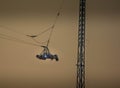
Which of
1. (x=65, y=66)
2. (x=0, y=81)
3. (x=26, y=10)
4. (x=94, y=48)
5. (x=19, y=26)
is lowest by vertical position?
(x=0, y=81)

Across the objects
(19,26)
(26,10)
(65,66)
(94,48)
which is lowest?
(65,66)

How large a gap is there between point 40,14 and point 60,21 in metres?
0.25

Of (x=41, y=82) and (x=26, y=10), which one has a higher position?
(x=26, y=10)

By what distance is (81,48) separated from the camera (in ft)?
8.33

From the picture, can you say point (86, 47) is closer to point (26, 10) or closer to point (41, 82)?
point (41, 82)

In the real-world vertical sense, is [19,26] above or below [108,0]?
below

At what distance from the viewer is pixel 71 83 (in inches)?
100.0

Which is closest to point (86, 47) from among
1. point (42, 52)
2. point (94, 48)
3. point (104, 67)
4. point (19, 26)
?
point (94, 48)

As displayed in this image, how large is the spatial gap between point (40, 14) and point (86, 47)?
66cm

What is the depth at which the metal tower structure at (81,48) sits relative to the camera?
8.29 feet

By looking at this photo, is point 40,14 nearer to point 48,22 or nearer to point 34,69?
point 48,22

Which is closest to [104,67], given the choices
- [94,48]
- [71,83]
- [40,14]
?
[94,48]

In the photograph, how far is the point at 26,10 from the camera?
103 inches

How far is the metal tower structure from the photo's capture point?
2.53 m
